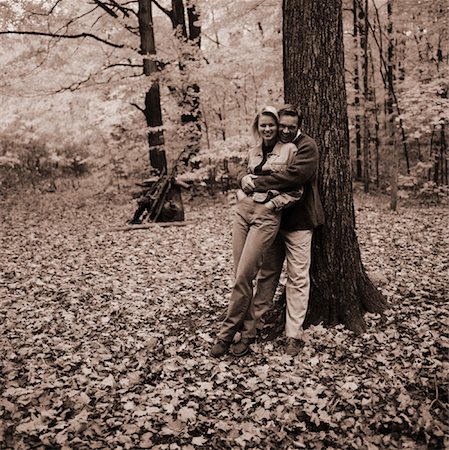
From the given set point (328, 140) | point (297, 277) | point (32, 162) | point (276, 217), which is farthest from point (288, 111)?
point (32, 162)

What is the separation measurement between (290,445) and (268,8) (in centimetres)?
1257

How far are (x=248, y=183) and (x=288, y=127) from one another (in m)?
0.64

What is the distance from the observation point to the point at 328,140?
14.5 ft

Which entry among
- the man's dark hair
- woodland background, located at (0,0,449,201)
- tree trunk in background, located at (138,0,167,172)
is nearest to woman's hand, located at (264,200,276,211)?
the man's dark hair

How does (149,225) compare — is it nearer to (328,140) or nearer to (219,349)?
(219,349)

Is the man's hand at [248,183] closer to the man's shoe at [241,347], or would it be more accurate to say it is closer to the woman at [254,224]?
the woman at [254,224]

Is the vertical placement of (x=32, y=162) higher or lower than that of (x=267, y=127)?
higher

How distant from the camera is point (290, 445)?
3184 mm

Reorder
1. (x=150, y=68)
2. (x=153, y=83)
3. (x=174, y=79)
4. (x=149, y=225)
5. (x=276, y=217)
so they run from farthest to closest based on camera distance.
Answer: (x=153, y=83), (x=174, y=79), (x=150, y=68), (x=149, y=225), (x=276, y=217)

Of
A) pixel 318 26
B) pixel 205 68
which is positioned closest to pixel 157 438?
pixel 318 26

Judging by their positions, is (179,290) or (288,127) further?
(179,290)

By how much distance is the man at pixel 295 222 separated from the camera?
13.3 ft

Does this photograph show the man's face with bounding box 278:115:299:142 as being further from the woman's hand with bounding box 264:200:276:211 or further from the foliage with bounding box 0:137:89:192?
the foliage with bounding box 0:137:89:192

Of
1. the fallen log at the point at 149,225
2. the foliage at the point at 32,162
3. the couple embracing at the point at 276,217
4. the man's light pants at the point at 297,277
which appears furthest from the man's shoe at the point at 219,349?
the foliage at the point at 32,162
